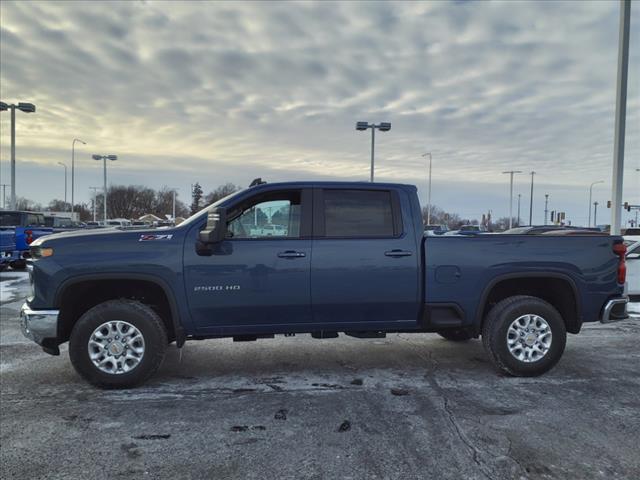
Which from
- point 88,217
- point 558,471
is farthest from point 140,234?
point 88,217

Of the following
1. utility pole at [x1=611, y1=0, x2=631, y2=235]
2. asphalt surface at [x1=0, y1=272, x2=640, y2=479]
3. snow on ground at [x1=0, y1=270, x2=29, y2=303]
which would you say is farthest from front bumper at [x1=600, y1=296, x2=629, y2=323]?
snow on ground at [x1=0, y1=270, x2=29, y2=303]

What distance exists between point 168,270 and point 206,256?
1.26 feet

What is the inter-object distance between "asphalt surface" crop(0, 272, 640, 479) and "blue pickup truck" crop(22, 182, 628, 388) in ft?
1.48

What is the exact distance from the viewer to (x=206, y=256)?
14.6 ft

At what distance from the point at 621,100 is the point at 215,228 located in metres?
10.5

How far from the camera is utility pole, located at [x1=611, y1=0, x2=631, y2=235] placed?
1038 cm

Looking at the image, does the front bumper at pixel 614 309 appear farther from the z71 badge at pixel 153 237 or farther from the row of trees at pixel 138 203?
the row of trees at pixel 138 203

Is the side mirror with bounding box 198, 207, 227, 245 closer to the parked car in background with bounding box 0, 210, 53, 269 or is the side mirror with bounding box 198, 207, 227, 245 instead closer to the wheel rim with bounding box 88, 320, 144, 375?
the wheel rim with bounding box 88, 320, 144, 375

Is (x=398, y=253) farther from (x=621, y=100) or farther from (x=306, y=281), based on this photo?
(x=621, y=100)

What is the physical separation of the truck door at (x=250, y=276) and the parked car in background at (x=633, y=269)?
7.30 meters

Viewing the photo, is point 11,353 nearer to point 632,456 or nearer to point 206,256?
point 206,256

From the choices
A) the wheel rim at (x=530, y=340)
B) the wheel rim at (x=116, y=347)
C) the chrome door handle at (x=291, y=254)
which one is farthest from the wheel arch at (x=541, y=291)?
the wheel rim at (x=116, y=347)

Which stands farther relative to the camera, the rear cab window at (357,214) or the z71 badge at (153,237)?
the rear cab window at (357,214)

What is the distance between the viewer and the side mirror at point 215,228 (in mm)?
4281
